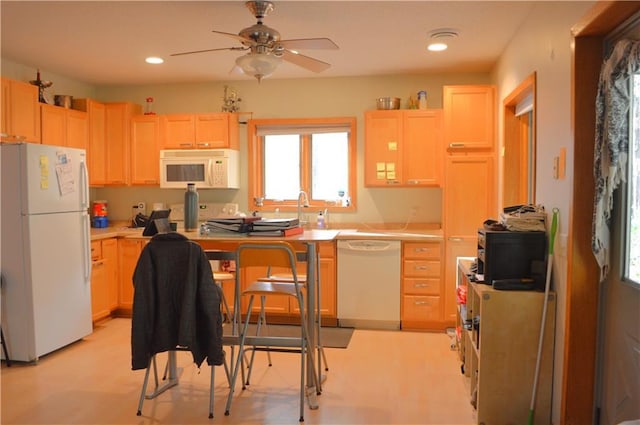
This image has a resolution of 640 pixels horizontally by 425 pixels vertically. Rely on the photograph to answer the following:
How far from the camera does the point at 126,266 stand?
4.96 metres

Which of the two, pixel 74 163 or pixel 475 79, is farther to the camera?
pixel 475 79

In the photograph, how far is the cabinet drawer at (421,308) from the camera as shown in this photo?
4461mm

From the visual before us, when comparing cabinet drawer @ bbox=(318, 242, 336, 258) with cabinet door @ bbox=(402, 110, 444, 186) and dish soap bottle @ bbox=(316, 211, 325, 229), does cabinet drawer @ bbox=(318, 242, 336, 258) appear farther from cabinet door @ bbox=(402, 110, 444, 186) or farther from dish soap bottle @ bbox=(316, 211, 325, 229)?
cabinet door @ bbox=(402, 110, 444, 186)

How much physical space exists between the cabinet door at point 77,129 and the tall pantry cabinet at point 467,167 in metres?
3.67

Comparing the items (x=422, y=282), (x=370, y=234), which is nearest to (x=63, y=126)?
(x=370, y=234)

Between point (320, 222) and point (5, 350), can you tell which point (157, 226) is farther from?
point (320, 222)

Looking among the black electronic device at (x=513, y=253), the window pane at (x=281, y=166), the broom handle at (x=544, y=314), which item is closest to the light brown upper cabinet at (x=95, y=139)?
the window pane at (x=281, y=166)

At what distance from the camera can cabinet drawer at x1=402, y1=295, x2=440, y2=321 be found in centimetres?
446

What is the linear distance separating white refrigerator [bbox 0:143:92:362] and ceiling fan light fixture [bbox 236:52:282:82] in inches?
76.1

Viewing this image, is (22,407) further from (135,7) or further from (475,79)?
(475,79)

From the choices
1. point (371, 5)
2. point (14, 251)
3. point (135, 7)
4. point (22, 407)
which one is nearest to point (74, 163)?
point (14, 251)

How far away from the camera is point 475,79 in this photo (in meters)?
4.89

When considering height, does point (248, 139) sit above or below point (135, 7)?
below

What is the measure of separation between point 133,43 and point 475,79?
3.24m
